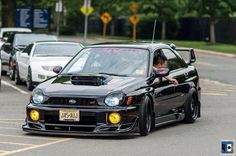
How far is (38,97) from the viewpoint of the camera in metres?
11.6

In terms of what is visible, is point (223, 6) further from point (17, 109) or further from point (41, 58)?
point (17, 109)

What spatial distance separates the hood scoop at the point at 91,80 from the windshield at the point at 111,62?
375 millimetres

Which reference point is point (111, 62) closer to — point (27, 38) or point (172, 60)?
point (172, 60)

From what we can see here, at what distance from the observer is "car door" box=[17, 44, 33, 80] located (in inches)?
853

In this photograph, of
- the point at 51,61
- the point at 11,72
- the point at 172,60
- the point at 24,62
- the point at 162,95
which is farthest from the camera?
the point at 11,72

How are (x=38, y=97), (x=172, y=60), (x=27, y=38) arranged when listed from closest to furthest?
(x=38, y=97) → (x=172, y=60) → (x=27, y=38)

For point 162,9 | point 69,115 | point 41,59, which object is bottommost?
point 162,9

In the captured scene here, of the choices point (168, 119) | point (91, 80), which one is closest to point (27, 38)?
point (168, 119)

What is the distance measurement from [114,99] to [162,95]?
1530 mm

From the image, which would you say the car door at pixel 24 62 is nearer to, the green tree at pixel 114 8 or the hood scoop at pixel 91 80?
the hood scoop at pixel 91 80

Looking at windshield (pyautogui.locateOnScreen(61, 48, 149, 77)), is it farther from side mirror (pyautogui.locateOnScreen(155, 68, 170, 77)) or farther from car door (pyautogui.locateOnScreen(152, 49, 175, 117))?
car door (pyautogui.locateOnScreen(152, 49, 175, 117))

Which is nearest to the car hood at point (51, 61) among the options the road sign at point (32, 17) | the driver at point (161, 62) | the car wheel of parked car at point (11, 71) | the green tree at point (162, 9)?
the car wheel of parked car at point (11, 71)

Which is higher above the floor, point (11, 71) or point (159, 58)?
point (159, 58)

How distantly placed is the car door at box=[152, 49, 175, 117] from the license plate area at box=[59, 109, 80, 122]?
155 cm
